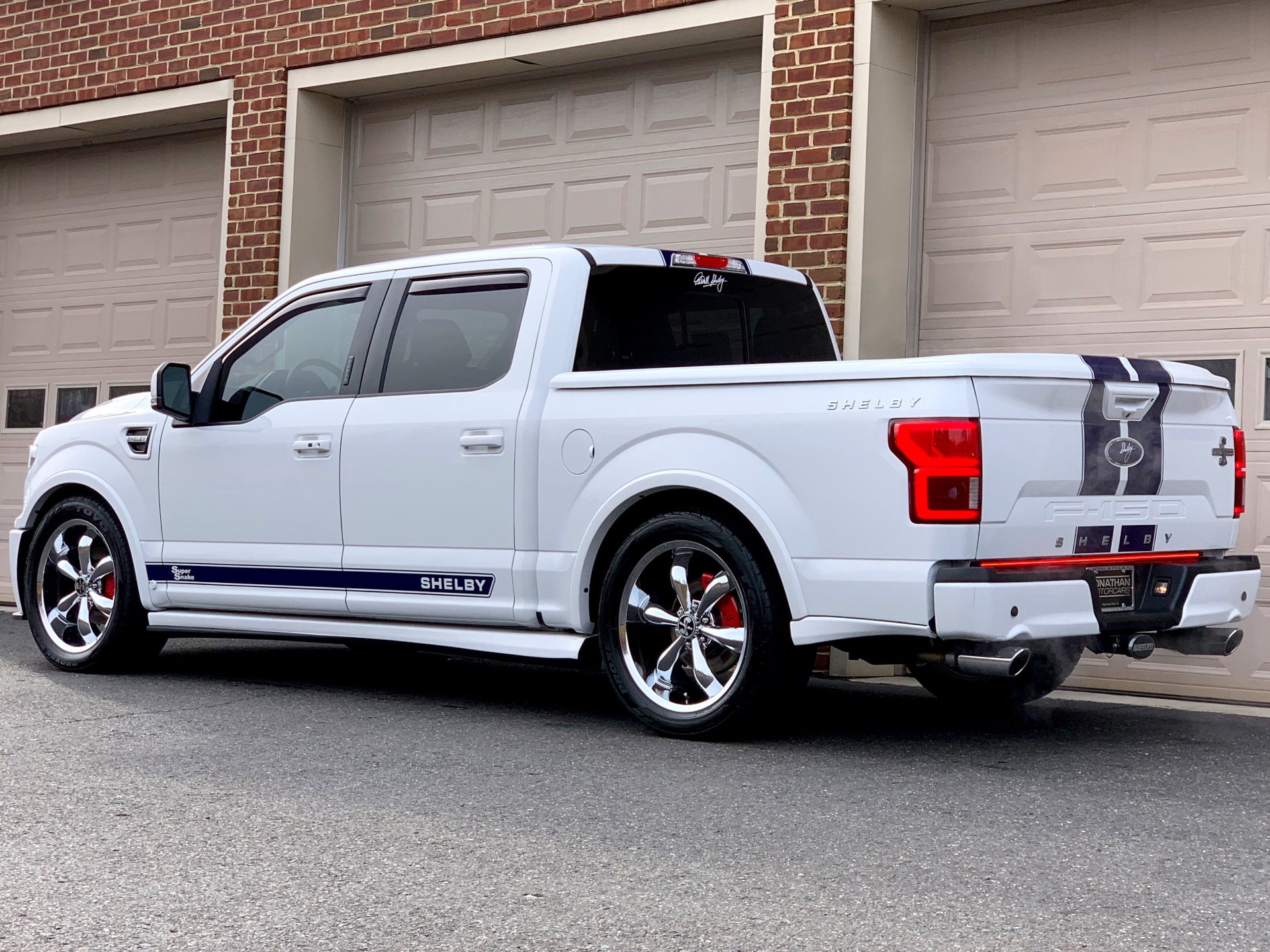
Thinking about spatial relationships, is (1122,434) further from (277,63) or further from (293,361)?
(277,63)

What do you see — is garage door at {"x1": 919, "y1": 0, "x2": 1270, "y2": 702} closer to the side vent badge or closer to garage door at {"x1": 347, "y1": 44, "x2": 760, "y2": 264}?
garage door at {"x1": 347, "y1": 44, "x2": 760, "y2": 264}

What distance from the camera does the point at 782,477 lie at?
5.74m

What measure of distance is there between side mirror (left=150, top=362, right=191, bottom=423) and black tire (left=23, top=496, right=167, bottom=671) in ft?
2.49

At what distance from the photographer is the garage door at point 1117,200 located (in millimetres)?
8180

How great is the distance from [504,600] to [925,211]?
4.01m

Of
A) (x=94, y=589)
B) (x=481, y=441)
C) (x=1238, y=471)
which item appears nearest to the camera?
(x=1238, y=471)

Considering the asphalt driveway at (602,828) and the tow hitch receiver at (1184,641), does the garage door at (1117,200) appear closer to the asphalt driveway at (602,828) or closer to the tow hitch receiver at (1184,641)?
the asphalt driveway at (602,828)

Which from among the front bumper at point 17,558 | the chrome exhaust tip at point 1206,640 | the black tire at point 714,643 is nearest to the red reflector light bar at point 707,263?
the black tire at point 714,643

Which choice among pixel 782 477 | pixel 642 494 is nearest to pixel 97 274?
pixel 642 494

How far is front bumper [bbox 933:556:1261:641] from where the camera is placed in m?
Result: 5.32

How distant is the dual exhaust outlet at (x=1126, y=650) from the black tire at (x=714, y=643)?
52 centimetres

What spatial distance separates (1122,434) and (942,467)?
813mm

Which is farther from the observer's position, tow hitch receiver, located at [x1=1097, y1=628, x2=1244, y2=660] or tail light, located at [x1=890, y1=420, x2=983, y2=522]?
tow hitch receiver, located at [x1=1097, y1=628, x2=1244, y2=660]

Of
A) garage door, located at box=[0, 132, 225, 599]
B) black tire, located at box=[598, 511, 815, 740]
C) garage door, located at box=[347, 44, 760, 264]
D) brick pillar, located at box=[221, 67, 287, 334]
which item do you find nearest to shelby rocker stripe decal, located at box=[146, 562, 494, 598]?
black tire, located at box=[598, 511, 815, 740]
